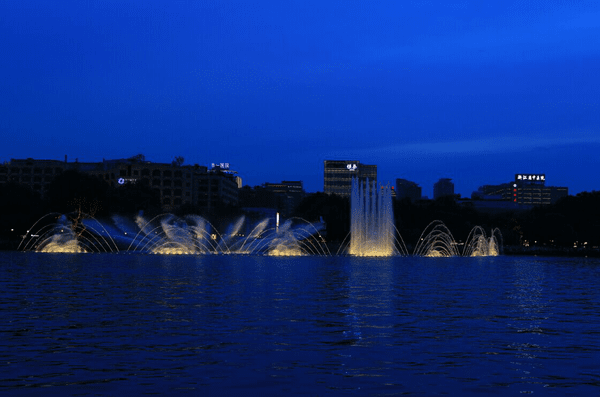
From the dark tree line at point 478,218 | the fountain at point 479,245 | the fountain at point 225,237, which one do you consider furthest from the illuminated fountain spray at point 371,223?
the dark tree line at point 478,218

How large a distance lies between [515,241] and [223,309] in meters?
174

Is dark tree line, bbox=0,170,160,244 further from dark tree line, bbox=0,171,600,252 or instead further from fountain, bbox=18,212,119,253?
fountain, bbox=18,212,119,253

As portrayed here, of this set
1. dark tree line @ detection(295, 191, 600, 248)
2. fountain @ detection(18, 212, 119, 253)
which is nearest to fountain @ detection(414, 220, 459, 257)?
dark tree line @ detection(295, 191, 600, 248)

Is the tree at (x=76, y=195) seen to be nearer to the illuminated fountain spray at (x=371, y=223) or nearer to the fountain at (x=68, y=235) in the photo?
the fountain at (x=68, y=235)

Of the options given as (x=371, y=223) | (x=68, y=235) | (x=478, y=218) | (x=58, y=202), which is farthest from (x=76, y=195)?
(x=478, y=218)

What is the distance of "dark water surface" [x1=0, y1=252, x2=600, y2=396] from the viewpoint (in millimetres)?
15477

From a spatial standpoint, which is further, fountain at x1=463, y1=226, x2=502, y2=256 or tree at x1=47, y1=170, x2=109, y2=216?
fountain at x1=463, y1=226, x2=502, y2=256

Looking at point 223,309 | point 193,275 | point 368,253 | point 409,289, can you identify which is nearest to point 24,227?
point 368,253

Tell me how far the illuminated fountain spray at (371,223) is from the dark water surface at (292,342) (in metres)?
65.0

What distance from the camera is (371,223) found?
4126 inches

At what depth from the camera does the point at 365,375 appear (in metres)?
16.4

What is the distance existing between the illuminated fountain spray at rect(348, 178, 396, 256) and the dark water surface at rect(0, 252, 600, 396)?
6498 centimetres

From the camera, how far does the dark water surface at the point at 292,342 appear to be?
15.5 m

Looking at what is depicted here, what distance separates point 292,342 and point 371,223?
8462 cm
